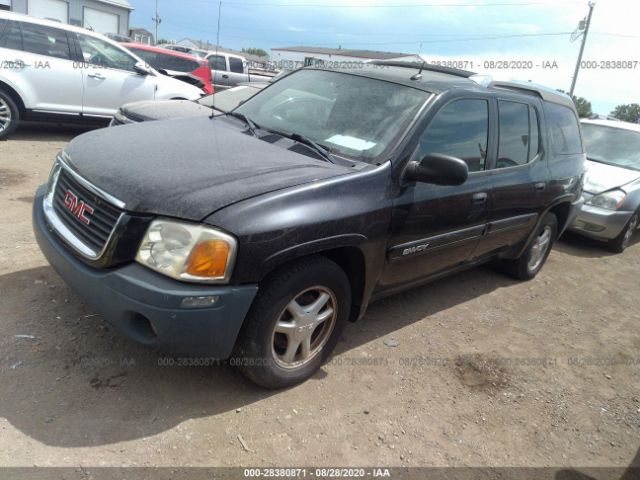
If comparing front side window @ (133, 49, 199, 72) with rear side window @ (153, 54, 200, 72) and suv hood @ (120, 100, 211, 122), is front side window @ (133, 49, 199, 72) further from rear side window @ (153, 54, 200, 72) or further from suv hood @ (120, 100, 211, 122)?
suv hood @ (120, 100, 211, 122)

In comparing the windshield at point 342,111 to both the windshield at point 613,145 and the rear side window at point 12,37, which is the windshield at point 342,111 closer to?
the rear side window at point 12,37

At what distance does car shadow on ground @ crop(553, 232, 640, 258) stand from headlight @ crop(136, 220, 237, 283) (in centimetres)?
558

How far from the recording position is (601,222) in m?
6.41

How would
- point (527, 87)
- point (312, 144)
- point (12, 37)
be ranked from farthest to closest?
point (12, 37)
point (527, 87)
point (312, 144)

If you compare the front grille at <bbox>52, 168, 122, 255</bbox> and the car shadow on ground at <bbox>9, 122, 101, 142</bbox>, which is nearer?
the front grille at <bbox>52, 168, 122, 255</bbox>


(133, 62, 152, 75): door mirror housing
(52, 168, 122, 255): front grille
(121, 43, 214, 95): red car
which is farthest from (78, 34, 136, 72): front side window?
(52, 168, 122, 255): front grille

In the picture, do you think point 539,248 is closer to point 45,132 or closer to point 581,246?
point 581,246

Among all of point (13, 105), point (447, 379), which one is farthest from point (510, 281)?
point (13, 105)

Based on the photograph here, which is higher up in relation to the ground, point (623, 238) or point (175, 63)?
point (175, 63)

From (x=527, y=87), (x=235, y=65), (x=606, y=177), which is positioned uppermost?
(x=527, y=87)

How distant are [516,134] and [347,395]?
2572 mm

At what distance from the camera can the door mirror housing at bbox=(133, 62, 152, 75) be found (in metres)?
8.23

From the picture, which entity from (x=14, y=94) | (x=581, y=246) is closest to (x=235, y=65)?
(x=14, y=94)

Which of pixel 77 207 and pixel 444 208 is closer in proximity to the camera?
pixel 77 207
